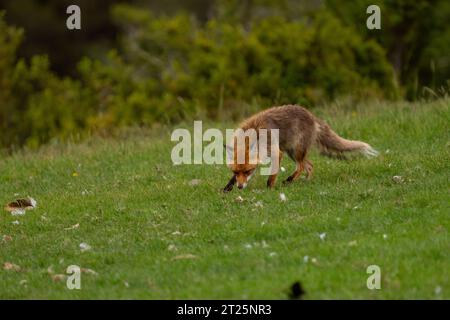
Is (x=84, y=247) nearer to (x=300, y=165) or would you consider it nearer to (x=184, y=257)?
(x=184, y=257)

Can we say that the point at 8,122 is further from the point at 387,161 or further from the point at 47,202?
the point at 387,161

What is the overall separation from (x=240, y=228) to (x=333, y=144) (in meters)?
3.35

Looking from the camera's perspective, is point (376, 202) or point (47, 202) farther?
point (47, 202)

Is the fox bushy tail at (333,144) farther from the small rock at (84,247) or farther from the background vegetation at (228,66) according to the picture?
the background vegetation at (228,66)

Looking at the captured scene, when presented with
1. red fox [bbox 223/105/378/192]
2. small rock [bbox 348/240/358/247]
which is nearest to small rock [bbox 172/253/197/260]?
small rock [bbox 348/240/358/247]

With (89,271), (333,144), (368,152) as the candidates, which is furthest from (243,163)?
(89,271)

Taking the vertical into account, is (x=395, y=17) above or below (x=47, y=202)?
above

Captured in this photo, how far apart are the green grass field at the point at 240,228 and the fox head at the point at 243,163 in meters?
0.25

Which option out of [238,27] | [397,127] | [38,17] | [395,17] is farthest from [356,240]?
[38,17]

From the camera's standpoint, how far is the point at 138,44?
31828 millimetres

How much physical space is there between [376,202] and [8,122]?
22958 millimetres

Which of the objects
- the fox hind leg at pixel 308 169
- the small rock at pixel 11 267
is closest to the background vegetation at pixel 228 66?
the fox hind leg at pixel 308 169

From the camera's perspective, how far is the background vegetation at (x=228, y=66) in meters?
28.3

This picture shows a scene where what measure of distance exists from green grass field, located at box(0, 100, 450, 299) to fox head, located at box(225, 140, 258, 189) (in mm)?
254
